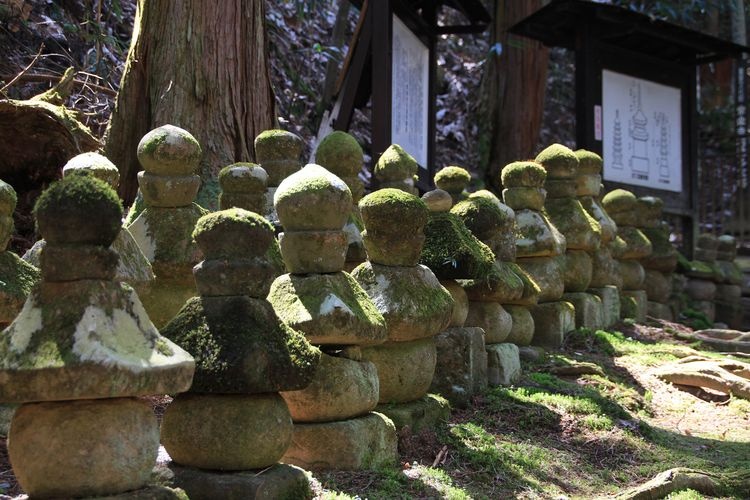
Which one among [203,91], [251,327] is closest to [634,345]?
[203,91]

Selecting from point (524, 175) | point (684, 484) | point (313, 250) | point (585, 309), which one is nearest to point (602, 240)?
point (585, 309)

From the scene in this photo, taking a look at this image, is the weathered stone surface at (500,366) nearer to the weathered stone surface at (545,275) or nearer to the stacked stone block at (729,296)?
the weathered stone surface at (545,275)

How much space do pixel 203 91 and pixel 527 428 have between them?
119 inches

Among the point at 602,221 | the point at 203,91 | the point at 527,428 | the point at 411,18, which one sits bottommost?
the point at 527,428

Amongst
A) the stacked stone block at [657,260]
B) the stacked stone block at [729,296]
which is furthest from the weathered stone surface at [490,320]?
the stacked stone block at [729,296]

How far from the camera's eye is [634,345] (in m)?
7.66

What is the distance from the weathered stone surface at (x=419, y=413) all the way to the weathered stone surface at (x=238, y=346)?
1.23 m

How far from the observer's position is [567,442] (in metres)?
5.00

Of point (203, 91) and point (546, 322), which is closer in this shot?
point (203, 91)

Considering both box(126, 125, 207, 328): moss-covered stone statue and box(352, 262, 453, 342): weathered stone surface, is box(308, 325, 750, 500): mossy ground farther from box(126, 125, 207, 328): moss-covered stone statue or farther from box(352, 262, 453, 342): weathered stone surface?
box(126, 125, 207, 328): moss-covered stone statue

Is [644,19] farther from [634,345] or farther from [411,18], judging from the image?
[634,345]

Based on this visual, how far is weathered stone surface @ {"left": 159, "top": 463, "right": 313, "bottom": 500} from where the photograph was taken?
302cm

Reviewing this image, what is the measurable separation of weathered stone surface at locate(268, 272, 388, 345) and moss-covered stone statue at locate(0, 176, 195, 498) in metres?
1.09

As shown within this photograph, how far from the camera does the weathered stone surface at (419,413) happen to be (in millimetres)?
4387
